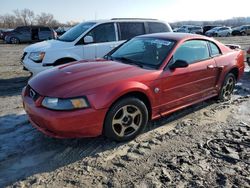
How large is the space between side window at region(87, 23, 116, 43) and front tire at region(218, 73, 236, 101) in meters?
3.43

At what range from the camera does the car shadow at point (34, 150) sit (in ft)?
11.4

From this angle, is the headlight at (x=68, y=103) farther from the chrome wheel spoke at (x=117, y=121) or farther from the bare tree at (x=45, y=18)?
the bare tree at (x=45, y=18)

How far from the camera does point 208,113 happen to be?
5410mm

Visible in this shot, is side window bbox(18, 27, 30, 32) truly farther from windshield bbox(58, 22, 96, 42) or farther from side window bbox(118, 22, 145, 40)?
side window bbox(118, 22, 145, 40)

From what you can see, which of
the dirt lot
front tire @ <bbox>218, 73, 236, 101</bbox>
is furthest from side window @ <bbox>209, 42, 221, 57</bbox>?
the dirt lot

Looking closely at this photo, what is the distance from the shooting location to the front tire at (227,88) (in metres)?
5.88

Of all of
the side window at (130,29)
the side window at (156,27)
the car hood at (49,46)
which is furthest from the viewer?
the side window at (156,27)

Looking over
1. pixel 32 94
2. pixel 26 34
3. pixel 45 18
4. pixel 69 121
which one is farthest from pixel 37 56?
pixel 45 18

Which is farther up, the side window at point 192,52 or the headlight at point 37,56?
the side window at point 192,52

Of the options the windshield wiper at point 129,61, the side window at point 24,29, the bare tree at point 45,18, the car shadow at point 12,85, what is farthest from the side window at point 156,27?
the bare tree at point 45,18

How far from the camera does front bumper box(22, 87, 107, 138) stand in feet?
11.7

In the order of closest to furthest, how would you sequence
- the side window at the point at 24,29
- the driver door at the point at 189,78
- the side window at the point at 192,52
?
the driver door at the point at 189,78, the side window at the point at 192,52, the side window at the point at 24,29

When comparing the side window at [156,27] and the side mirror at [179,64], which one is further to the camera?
the side window at [156,27]

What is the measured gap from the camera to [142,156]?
12.5ft
